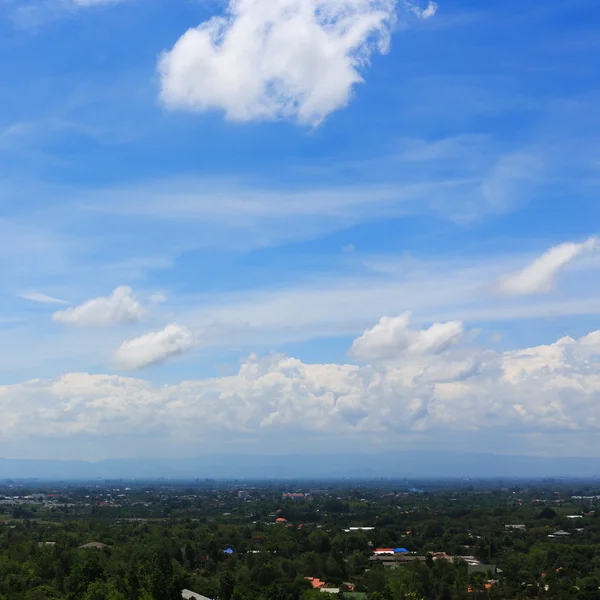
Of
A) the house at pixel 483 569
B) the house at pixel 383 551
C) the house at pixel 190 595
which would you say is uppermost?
the house at pixel 190 595

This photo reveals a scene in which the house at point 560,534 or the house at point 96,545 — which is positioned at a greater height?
the house at point 96,545

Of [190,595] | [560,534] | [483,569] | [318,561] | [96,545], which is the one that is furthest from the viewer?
[560,534]

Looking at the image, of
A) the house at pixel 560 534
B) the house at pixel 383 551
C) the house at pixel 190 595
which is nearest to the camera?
the house at pixel 190 595

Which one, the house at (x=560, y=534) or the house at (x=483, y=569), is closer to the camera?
the house at (x=483, y=569)

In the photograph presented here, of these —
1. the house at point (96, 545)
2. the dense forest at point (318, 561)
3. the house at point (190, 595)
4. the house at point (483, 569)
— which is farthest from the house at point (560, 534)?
the house at point (190, 595)

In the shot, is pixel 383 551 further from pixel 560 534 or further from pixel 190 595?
pixel 190 595

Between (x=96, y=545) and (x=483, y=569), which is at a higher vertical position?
(x=96, y=545)

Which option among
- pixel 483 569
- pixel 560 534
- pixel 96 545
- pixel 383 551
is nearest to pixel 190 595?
pixel 96 545

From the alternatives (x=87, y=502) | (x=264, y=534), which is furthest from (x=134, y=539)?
(x=87, y=502)

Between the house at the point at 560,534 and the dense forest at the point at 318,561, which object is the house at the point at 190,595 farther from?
the house at the point at 560,534

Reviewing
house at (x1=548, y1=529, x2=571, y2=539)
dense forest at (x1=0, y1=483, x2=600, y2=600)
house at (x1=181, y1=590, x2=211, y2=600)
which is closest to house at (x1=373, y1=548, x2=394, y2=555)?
dense forest at (x1=0, y1=483, x2=600, y2=600)

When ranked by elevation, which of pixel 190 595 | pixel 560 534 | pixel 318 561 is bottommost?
pixel 560 534
